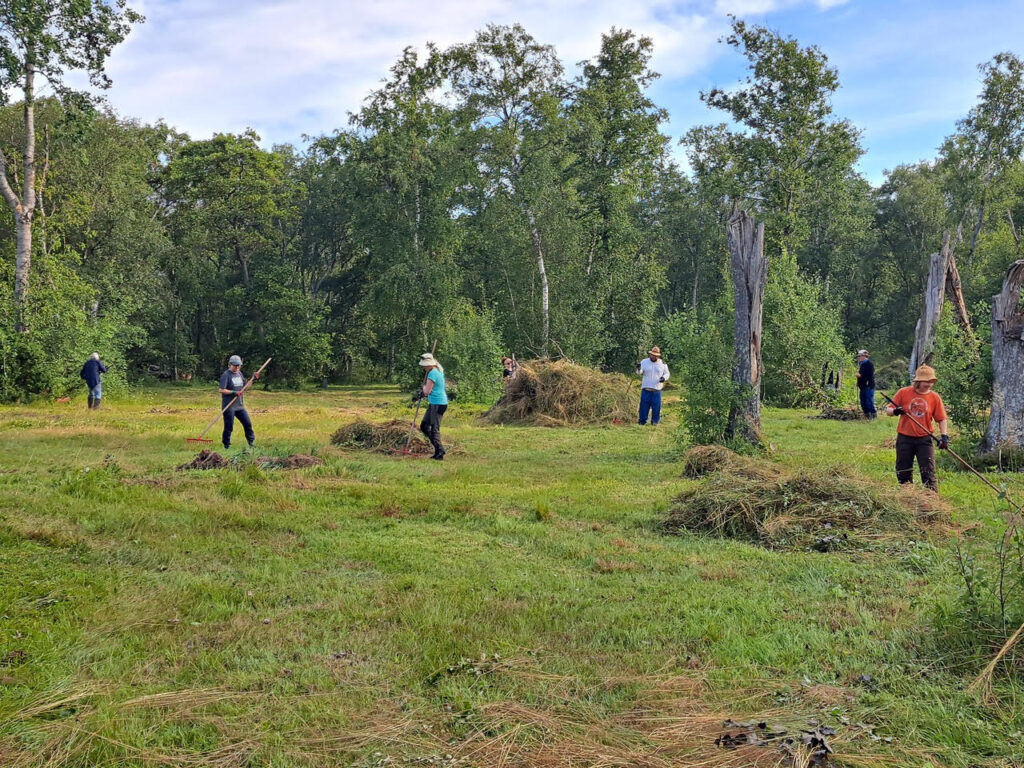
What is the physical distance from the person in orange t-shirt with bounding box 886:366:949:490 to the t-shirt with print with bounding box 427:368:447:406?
7.24 meters

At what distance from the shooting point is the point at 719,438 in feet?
40.1

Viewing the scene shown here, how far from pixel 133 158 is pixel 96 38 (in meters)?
9.83

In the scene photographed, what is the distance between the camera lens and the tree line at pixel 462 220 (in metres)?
25.1

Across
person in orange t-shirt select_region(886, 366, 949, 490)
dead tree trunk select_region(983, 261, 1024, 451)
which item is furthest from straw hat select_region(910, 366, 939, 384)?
dead tree trunk select_region(983, 261, 1024, 451)

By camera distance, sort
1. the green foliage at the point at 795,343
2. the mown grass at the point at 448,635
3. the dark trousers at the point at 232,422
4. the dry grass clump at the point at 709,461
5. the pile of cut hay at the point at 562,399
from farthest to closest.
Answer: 1. the green foliage at the point at 795,343
2. the pile of cut hay at the point at 562,399
3. the dark trousers at the point at 232,422
4. the dry grass clump at the point at 709,461
5. the mown grass at the point at 448,635

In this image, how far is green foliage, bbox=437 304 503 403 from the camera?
24.7 m

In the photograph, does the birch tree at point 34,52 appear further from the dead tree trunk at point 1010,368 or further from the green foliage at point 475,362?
the dead tree trunk at point 1010,368

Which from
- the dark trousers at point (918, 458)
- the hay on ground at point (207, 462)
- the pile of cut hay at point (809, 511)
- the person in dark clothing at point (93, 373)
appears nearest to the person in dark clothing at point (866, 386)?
the dark trousers at point (918, 458)

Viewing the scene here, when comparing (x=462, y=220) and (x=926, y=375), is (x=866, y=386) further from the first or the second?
(x=462, y=220)

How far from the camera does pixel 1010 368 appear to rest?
1074cm

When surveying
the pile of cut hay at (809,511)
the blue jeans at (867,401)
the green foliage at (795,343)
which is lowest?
the pile of cut hay at (809,511)

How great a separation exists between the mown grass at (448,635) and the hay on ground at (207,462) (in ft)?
5.42

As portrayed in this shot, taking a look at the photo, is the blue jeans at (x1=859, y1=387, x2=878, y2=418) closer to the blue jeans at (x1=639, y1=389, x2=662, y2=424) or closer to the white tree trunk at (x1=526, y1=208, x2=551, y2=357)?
the blue jeans at (x1=639, y1=389, x2=662, y2=424)

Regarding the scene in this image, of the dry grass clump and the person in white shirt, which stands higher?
the person in white shirt
